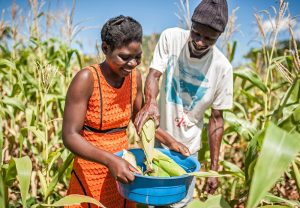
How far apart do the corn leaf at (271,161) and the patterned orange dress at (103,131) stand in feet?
2.78

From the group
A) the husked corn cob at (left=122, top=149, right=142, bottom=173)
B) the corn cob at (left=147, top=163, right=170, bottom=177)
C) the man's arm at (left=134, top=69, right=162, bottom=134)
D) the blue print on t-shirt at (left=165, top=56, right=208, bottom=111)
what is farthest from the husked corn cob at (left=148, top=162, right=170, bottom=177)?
the blue print on t-shirt at (left=165, top=56, right=208, bottom=111)

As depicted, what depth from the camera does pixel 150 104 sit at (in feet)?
5.52

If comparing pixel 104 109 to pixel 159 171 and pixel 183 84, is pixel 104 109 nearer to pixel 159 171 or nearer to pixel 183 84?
pixel 159 171

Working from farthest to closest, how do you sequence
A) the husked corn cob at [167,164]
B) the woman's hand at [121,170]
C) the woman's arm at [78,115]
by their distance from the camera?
the husked corn cob at [167,164] < the woman's arm at [78,115] < the woman's hand at [121,170]

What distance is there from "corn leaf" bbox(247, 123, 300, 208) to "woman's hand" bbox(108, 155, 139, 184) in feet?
1.65

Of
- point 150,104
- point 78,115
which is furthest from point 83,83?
point 150,104

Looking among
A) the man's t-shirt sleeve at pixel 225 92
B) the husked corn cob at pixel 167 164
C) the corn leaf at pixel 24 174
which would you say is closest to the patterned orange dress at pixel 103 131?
the husked corn cob at pixel 167 164

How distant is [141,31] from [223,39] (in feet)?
5.60

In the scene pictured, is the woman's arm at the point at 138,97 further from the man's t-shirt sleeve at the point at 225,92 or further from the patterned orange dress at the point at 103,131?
the man's t-shirt sleeve at the point at 225,92

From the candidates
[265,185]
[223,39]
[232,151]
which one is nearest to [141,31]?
[265,185]

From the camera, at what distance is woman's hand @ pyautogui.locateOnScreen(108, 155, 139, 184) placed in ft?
4.20

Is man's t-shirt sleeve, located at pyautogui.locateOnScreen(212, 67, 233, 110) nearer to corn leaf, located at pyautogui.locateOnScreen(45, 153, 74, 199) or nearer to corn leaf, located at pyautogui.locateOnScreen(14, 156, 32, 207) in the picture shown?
corn leaf, located at pyautogui.locateOnScreen(45, 153, 74, 199)

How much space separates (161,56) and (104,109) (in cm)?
76

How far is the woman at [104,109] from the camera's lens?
1.49m
